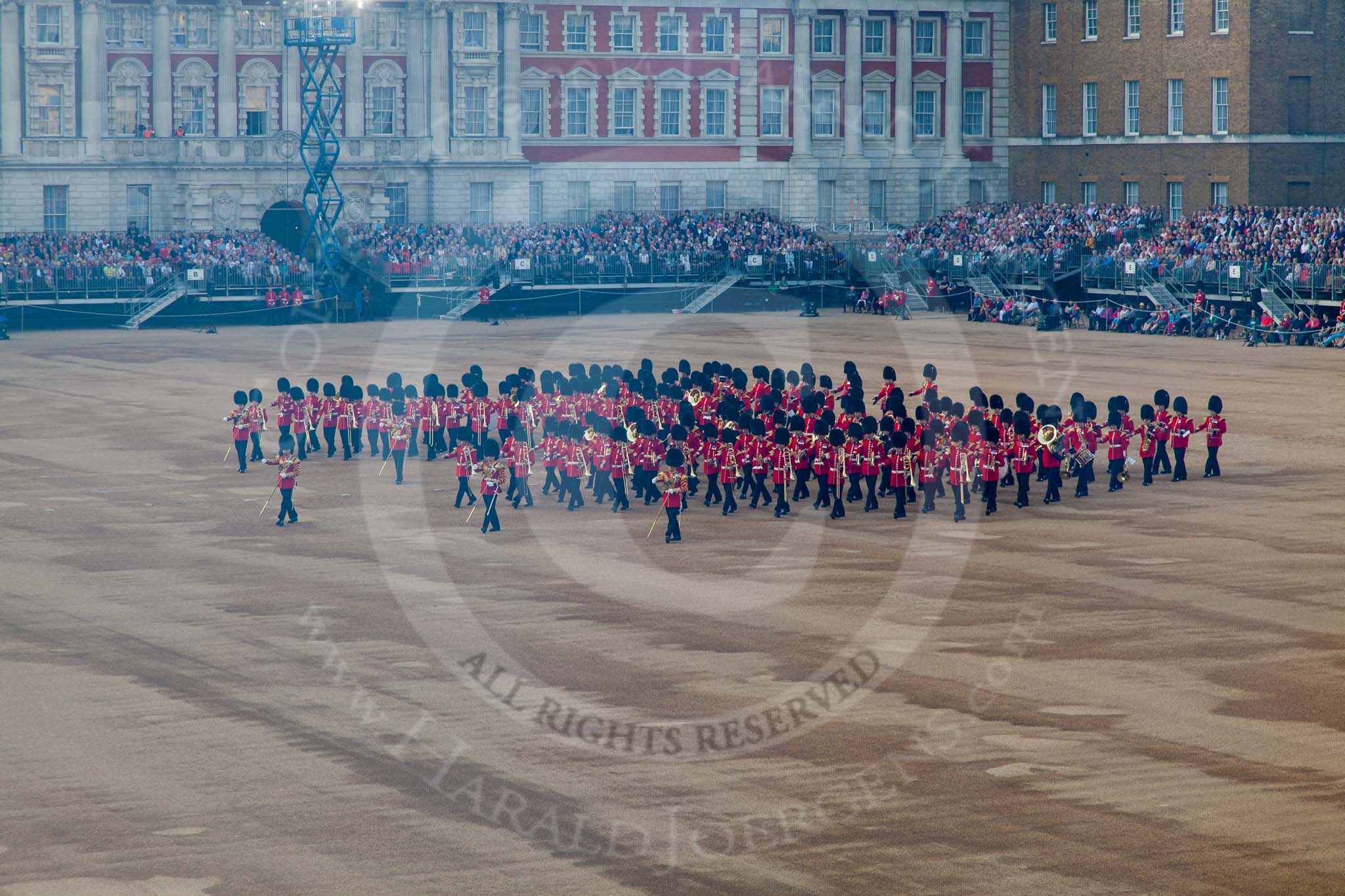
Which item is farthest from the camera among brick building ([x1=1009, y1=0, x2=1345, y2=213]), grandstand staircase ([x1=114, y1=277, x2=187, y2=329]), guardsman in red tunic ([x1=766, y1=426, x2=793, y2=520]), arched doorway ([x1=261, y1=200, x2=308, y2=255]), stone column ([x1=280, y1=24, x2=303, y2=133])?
stone column ([x1=280, y1=24, x2=303, y2=133])

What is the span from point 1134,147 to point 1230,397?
110ft

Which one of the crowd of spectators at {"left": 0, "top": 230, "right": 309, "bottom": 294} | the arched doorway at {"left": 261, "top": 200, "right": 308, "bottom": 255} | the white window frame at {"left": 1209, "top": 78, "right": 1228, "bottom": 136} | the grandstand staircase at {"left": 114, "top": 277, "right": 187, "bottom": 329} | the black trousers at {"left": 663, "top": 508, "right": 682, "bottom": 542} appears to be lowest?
the black trousers at {"left": 663, "top": 508, "right": 682, "bottom": 542}

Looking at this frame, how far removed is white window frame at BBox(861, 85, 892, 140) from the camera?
82250mm

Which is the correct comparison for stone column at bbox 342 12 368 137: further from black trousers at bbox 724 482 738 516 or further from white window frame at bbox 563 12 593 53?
black trousers at bbox 724 482 738 516

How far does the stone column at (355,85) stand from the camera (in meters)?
74.1

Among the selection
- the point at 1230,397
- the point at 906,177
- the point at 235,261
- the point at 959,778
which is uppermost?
the point at 906,177

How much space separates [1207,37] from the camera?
66688 mm

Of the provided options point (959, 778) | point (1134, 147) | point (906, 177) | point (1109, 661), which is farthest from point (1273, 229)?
point (959, 778)

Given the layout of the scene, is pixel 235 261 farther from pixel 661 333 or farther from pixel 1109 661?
pixel 1109 661

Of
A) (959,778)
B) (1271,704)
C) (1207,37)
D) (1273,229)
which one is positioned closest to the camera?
(959,778)

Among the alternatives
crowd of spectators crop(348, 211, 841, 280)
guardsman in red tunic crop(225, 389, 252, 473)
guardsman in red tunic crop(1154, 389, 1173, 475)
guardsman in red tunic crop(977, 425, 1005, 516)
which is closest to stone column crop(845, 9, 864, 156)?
crowd of spectators crop(348, 211, 841, 280)

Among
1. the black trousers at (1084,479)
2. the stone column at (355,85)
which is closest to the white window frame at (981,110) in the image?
the stone column at (355,85)

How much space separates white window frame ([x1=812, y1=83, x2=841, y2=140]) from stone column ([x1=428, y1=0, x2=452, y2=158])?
54.7 feet

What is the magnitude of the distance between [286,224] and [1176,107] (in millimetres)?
34204
